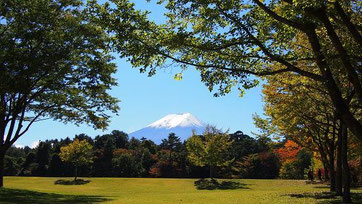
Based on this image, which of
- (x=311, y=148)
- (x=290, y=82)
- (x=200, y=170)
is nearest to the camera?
(x=290, y=82)

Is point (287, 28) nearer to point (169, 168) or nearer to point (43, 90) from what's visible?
point (43, 90)

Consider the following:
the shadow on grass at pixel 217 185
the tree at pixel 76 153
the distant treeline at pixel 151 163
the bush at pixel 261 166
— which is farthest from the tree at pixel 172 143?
the shadow on grass at pixel 217 185

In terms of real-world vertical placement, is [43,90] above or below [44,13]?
below

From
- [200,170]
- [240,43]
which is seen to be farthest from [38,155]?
[240,43]

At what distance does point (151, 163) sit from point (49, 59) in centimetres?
5711

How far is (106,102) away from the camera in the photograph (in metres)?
25.8

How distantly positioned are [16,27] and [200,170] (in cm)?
5158

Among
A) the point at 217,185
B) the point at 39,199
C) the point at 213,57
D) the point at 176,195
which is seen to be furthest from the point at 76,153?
the point at 213,57

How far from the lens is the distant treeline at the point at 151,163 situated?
6663cm

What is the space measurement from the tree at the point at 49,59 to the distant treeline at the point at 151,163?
4216 centimetres

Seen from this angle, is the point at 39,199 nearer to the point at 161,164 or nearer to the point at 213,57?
the point at 213,57

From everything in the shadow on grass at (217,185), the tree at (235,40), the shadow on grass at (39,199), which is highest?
the tree at (235,40)

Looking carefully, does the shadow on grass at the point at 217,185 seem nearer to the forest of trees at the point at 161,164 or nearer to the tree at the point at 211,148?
the tree at the point at 211,148

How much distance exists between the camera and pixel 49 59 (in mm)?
20406
